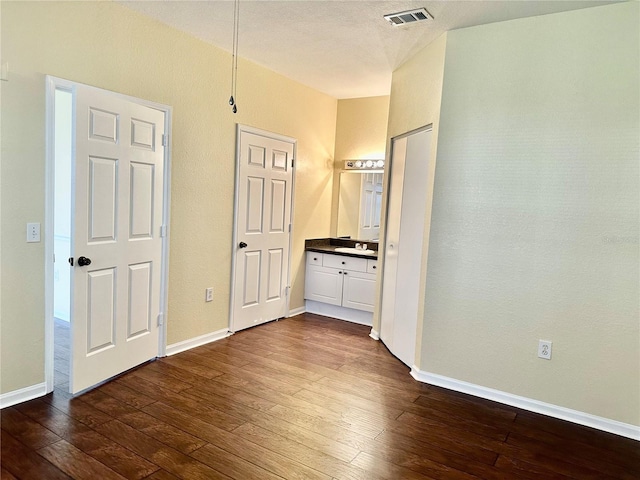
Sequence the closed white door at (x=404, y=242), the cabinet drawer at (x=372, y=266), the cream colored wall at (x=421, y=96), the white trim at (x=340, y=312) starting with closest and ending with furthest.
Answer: the cream colored wall at (x=421, y=96)
the closed white door at (x=404, y=242)
the cabinet drawer at (x=372, y=266)
the white trim at (x=340, y=312)

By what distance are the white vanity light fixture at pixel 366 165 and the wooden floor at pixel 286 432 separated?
2.54 m

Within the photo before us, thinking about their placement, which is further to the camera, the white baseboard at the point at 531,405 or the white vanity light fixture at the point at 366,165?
the white vanity light fixture at the point at 366,165

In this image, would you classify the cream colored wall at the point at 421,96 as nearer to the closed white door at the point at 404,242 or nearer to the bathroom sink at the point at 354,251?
the closed white door at the point at 404,242

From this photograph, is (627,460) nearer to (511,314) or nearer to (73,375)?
(511,314)

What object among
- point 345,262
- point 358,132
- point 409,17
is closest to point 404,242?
point 345,262

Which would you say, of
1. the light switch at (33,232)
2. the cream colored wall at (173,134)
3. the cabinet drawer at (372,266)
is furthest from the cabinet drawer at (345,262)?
the light switch at (33,232)

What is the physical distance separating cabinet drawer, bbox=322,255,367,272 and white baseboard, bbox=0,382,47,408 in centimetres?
302

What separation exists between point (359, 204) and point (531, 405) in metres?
2.96

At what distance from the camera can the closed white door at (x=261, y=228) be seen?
4148 millimetres

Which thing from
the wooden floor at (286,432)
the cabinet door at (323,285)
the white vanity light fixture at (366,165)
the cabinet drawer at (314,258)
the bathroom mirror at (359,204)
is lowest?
the wooden floor at (286,432)

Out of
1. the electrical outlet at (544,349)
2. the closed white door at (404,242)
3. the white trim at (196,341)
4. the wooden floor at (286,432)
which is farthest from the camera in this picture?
the white trim at (196,341)

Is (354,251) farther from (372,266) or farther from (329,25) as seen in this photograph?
(329,25)

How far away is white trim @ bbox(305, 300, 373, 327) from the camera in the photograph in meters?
4.84

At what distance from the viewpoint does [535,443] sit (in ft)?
8.20
